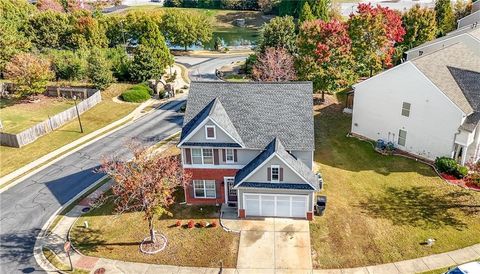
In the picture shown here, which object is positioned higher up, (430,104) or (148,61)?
(148,61)

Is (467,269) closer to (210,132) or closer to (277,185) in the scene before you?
(277,185)

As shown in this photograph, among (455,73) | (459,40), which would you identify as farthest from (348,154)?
(459,40)

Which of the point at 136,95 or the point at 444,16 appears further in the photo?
the point at 444,16

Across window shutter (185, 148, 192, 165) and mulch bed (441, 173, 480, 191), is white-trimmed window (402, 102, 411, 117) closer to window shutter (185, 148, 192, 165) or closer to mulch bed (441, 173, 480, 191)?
mulch bed (441, 173, 480, 191)

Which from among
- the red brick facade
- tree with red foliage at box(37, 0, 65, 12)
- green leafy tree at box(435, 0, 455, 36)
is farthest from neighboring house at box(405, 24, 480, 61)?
tree with red foliage at box(37, 0, 65, 12)

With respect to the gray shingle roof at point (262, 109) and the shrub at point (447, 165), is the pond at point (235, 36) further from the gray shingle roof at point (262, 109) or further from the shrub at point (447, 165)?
the shrub at point (447, 165)
